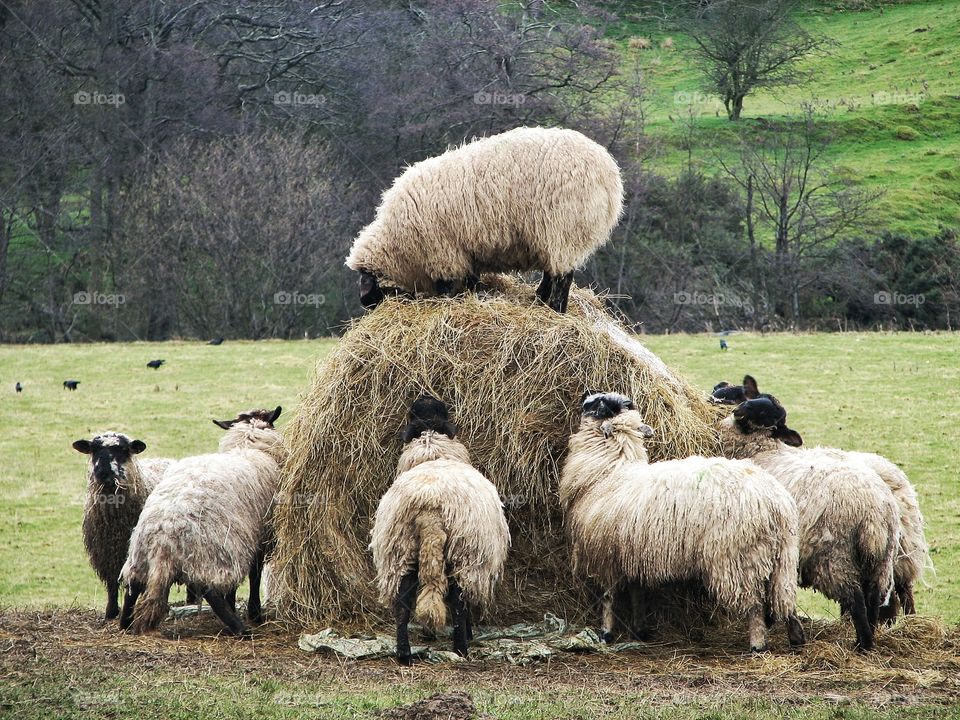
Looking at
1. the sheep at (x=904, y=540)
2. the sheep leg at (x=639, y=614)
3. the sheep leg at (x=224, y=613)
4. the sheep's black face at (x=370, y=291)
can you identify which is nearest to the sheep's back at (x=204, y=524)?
the sheep leg at (x=224, y=613)

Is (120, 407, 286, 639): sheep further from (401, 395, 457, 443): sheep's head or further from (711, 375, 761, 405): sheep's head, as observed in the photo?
(711, 375, 761, 405): sheep's head

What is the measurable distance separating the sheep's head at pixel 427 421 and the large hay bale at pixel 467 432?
1.56ft

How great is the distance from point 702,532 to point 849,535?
A: 123 cm

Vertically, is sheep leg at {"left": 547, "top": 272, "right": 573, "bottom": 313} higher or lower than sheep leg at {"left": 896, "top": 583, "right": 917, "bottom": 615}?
higher

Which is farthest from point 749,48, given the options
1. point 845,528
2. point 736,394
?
point 845,528

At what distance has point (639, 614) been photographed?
9.00m

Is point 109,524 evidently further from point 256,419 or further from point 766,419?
point 766,419

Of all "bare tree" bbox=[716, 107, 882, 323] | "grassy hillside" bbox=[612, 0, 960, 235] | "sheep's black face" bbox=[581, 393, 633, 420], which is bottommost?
"sheep's black face" bbox=[581, 393, 633, 420]

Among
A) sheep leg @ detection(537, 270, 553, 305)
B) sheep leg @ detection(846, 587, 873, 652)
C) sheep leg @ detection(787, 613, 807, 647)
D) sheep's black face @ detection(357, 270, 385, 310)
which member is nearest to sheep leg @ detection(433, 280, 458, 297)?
sheep's black face @ detection(357, 270, 385, 310)

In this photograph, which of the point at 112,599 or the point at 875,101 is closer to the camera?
the point at 112,599

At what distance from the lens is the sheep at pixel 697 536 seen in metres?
8.04

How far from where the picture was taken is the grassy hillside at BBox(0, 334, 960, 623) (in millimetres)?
14367

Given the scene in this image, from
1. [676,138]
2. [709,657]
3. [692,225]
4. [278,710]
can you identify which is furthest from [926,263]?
[278,710]

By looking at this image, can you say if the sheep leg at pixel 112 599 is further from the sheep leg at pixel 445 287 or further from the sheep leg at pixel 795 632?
the sheep leg at pixel 795 632
